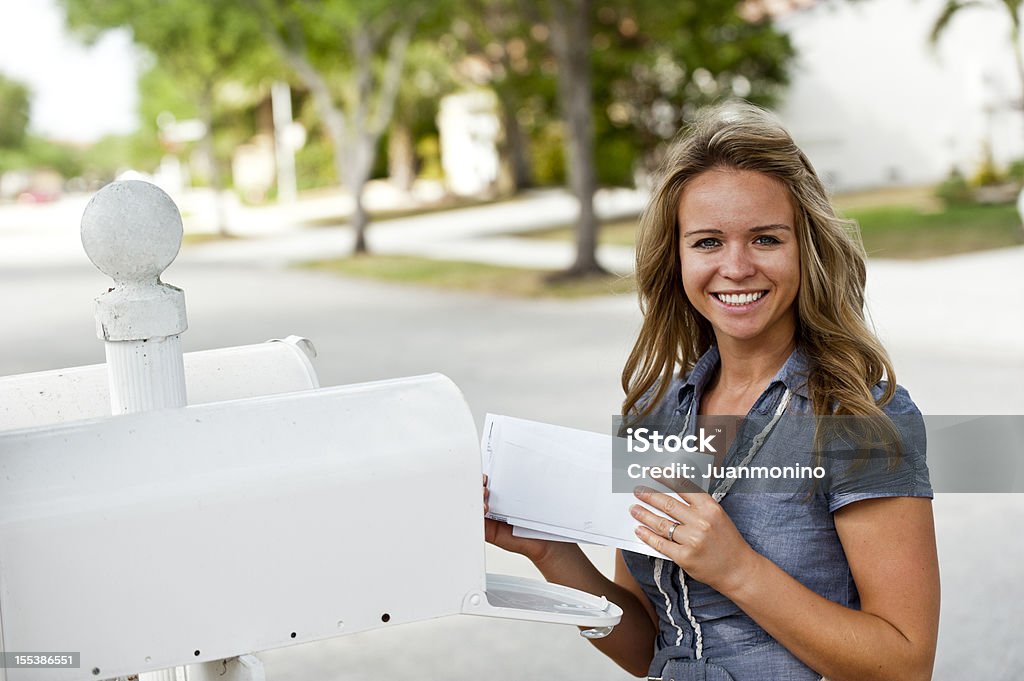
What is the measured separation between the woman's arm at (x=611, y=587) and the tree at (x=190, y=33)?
19.2m

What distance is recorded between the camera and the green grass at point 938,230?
49.6 feet

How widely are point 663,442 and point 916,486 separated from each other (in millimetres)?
429

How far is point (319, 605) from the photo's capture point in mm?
1363

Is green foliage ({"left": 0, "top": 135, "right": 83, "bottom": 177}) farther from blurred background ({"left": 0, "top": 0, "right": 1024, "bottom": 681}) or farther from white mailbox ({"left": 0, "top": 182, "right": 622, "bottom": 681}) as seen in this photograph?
white mailbox ({"left": 0, "top": 182, "right": 622, "bottom": 681})

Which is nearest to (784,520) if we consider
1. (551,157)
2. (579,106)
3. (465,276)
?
(579,106)

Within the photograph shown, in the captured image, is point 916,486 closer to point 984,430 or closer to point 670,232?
point 670,232

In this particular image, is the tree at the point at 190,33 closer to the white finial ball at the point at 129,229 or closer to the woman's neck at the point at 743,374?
the woman's neck at the point at 743,374

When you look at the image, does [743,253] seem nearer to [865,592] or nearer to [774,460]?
[774,460]

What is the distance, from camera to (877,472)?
5.37ft

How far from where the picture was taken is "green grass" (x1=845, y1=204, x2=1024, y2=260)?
1512 cm

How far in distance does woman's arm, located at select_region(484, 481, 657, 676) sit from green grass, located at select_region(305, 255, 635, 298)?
9608 millimetres

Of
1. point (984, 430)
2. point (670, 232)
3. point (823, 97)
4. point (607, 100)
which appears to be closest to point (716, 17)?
point (607, 100)

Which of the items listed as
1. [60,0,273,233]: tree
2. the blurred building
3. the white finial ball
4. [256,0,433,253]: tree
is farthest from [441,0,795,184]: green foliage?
the white finial ball

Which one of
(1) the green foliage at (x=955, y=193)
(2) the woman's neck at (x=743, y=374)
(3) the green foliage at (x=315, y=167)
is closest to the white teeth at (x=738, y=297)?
(2) the woman's neck at (x=743, y=374)
